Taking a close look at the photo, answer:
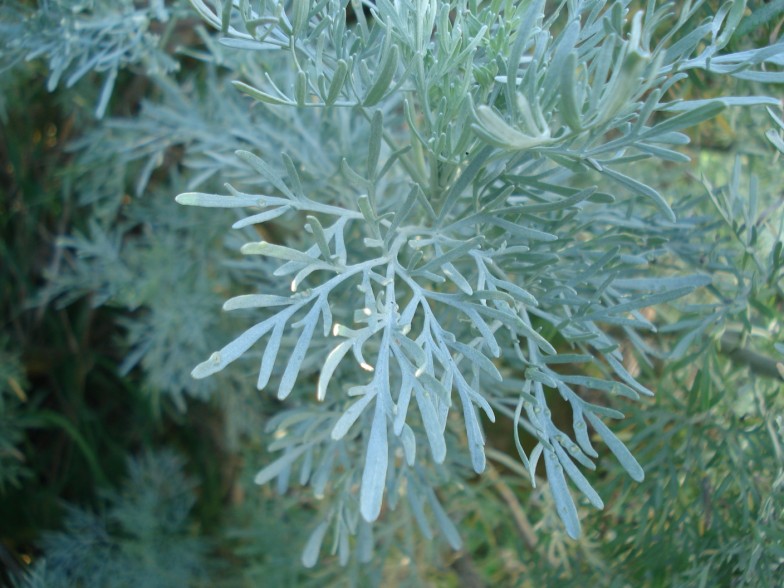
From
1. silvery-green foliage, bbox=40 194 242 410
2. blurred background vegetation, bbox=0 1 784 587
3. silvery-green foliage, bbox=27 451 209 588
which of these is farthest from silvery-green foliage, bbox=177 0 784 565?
silvery-green foliage, bbox=27 451 209 588

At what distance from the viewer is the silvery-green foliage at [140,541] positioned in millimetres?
875

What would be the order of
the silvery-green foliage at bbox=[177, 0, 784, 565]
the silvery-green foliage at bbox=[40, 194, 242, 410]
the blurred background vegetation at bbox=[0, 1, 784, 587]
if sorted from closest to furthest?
the silvery-green foliage at bbox=[177, 0, 784, 565], the blurred background vegetation at bbox=[0, 1, 784, 587], the silvery-green foliage at bbox=[40, 194, 242, 410]

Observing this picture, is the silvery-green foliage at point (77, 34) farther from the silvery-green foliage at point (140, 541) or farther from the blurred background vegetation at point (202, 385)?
the silvery-green foliage at point (140, 541)

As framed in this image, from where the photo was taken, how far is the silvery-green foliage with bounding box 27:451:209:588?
875 millimetres

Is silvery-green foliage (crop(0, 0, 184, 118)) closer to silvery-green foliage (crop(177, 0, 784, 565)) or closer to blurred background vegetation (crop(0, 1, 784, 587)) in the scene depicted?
blurred background vegetation (crop(0, 1, 784, 587))

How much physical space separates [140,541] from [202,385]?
269mm

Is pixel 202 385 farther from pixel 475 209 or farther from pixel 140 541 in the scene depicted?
pixel 475 209

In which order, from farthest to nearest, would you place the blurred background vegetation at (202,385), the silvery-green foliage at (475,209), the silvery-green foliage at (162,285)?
the silvery-green foliage at (162,285) < the blurred background vegetation at (202,385) < the silvery-green foliage at (475,209)

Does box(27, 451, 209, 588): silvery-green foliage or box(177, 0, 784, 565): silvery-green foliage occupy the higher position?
box(177, 0, 784, 565): silvery-green foliage

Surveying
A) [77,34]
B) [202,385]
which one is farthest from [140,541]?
[77,34]

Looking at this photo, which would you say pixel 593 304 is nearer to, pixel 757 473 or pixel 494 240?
pixel 494 240

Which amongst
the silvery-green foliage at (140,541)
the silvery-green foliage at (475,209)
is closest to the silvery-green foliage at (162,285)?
the silvery-green foliage at (140,541)

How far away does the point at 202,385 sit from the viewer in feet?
2.60

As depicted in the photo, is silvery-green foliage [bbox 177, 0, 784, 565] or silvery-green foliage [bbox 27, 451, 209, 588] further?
silvery-green foliage [bbox 27, 451, 209, 588]
